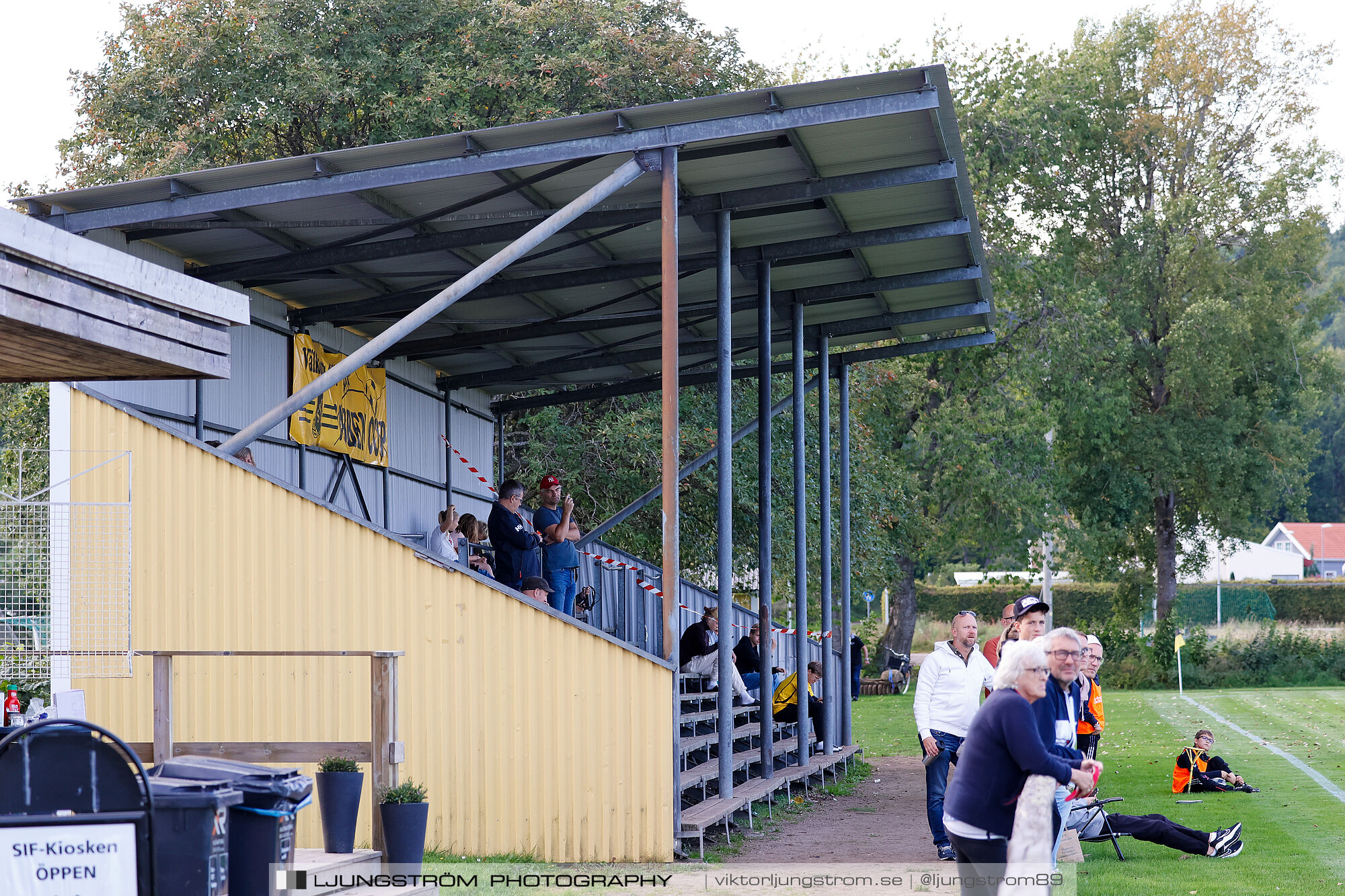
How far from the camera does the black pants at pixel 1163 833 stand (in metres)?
10.3

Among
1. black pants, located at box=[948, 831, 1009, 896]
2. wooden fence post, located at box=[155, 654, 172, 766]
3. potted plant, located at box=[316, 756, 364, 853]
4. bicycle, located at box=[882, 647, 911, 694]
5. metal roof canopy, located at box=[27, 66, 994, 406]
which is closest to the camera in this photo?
black pants, located at box=[948, 831, 1009, 896]

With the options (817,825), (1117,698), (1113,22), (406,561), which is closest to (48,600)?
(406,561)

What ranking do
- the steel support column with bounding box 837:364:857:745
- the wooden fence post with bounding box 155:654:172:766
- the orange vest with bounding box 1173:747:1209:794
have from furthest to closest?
1. the steel support column with bounding box 837:364:857:745
2. the orange vest with bounding box 1173:747:1209:794
3. the wooden fence post with bounding box 155:654:172:766

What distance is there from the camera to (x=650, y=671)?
976 centimetres

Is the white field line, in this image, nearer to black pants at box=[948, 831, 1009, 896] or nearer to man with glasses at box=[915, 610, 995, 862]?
man with glasses at box=[915, 610, 995, 862]

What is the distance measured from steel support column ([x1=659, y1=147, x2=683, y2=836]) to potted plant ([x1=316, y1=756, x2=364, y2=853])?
2457mm

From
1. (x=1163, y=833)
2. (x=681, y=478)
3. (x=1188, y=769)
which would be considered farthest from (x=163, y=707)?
(x=1188, y=769)

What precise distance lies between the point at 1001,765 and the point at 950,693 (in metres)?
3.46

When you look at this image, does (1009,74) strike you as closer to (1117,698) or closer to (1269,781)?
(1117,698)

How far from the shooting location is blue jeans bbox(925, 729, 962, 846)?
29.5 feet

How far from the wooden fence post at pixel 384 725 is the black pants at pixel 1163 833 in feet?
18.3

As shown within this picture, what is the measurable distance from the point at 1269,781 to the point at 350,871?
11563 mm

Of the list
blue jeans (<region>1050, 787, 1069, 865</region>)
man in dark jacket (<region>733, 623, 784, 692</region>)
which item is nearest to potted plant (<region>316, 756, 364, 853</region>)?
blue jeans (<region>1050, 787, 1069, 865</region>)

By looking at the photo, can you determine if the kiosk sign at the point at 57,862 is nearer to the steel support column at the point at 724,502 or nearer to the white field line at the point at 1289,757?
the steel support column at the point at 724,502
